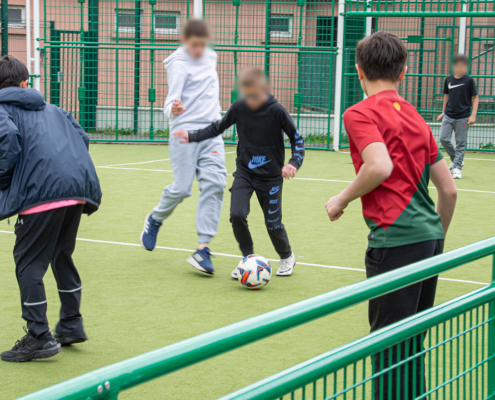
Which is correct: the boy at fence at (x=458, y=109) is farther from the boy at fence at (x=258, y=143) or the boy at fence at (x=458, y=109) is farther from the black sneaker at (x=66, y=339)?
the black sneaker at (x=66, y=339)

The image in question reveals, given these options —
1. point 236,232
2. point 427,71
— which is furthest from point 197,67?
point 427,71

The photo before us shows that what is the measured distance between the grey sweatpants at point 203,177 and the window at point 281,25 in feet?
33.8

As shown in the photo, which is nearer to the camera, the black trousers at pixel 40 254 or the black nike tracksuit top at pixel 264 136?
the black trousers at pixel 40 254

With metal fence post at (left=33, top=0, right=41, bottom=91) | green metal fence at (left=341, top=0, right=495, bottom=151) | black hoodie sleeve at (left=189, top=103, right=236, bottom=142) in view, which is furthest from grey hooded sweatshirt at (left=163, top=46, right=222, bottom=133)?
metal fence post at (left=33, top=0, right=41, bottom=91)

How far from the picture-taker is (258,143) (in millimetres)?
4668

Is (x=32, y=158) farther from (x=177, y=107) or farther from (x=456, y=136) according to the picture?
(x=456, y=136)

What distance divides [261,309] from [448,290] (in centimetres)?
145

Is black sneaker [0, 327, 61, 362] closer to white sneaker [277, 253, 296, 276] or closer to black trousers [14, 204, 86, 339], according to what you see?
black trousers [14, 204, 86, 339]

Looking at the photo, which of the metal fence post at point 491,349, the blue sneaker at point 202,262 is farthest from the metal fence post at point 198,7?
the metal fence post at point 491,349

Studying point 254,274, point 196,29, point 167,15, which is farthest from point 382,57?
point 167,15

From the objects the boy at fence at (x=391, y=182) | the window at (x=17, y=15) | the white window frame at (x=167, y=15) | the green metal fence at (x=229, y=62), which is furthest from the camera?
the window at (x=17, y=15)

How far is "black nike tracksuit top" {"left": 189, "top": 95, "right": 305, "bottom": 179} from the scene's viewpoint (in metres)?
4.63

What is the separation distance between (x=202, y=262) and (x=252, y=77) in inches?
57.9

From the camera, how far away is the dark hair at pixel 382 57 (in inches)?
96.5
